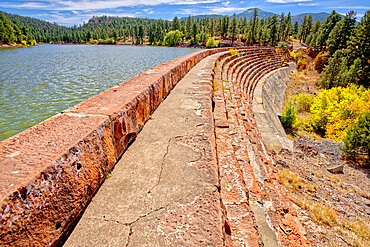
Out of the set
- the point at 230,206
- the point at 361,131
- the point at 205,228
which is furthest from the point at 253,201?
the point at 361,131

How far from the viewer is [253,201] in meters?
2.61

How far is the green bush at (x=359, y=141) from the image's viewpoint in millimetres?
8789

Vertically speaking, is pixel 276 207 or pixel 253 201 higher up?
pixel 253 201

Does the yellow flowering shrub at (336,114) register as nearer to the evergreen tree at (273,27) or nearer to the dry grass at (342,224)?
the dry grass at (342,224)

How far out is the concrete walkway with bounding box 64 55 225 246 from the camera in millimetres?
1307

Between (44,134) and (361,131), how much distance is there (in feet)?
39.8

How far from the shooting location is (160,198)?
5.26 feet

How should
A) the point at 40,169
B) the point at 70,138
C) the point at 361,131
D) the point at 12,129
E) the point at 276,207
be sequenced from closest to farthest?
the point at 40,169 < the point at 70,138 < the point at 276,207 < the point at 12,129 < the point at 361,131

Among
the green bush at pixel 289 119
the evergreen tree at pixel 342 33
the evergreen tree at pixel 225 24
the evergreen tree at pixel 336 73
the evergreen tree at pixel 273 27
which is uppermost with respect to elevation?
the evergreen tree at pixel 225 24

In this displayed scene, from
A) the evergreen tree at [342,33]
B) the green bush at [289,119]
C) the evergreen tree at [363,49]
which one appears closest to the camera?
the green bush at [289,119]

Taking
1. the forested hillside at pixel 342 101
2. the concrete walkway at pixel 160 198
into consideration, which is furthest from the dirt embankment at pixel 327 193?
the concrete walkway at pixel 160 198

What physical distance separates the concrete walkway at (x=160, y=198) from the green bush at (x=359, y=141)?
9872mm

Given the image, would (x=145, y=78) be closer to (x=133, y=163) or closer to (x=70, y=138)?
(x=133, y=163)

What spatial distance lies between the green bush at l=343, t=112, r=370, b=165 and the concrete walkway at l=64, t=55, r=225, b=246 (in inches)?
389
